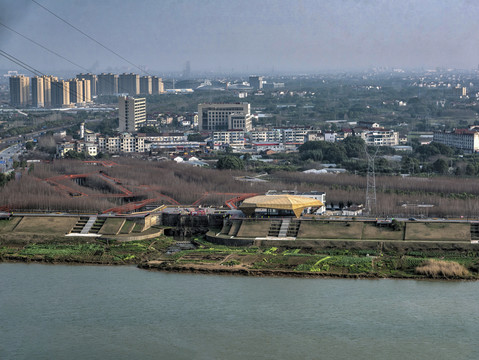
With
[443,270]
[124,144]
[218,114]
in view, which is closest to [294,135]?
[218,114]

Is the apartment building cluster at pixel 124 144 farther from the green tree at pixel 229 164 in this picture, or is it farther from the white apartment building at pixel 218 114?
the green tree at pixel 229 164

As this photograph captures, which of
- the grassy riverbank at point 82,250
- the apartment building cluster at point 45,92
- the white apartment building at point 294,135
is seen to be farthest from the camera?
the apartment building cluster at point 45,92

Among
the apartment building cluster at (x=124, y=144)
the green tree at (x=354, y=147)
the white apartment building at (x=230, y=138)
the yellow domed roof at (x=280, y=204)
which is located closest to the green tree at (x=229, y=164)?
the green tree at (x=354, y=147)

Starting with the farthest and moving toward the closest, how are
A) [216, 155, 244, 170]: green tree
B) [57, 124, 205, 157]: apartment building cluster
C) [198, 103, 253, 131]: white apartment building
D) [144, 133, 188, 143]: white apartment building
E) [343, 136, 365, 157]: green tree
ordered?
[198, 103, 253, 131]: white apartment building → [144, 133, 188, 143]: white apartment building → [57, 124, 205, 157]: apartment building cluster → [343, 136, 365, 157]: green tree → [216, 155, 244, 170]: green tree

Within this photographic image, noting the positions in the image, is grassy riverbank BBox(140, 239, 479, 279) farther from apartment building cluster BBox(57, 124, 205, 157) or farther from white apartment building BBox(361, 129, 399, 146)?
white apartment building BBox(361, 129, 399, 146)

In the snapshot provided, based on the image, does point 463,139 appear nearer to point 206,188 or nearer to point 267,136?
point 267,136

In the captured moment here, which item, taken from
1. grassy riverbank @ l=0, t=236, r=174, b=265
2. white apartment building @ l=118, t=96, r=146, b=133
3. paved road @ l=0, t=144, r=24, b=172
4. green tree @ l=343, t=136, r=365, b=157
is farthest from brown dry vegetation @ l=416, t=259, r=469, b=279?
white apartment building @ l=118, t=96, r=146, b=133

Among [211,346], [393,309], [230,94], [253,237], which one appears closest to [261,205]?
[253,237]

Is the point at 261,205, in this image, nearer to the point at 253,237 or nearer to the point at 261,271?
the point at 253,237
